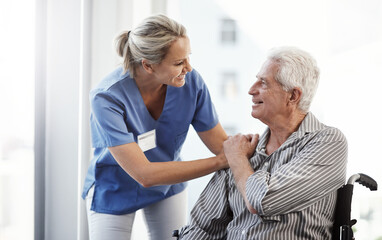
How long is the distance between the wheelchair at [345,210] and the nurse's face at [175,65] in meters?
0.75

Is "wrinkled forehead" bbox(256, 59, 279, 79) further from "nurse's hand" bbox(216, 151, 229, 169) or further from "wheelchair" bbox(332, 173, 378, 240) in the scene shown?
"wheelchair" bbox(332, 173, 378, 240)

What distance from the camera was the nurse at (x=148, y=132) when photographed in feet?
5.46

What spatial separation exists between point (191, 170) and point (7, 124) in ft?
3.81

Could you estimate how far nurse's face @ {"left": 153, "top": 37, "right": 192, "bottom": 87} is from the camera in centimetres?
167

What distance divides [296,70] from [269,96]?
0.45 feet

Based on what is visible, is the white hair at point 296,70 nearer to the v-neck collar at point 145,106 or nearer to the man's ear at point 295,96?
the man's ear at point 295,96

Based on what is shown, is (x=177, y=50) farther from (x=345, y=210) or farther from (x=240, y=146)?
(x=345, y=210)

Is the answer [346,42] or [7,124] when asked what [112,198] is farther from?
[346,42]

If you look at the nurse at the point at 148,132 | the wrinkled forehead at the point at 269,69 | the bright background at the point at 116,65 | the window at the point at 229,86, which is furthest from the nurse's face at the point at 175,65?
the window at the point at 229,86

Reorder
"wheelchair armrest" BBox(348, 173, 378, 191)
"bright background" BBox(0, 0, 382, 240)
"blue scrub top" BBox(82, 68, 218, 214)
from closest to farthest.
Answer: "wheelchair armrest" BBox(348, 173, 378, 191) → "blue scrub top" BBox(82, 68, 218, 214) → "bright background" BBox(0, 0, 382, 240)

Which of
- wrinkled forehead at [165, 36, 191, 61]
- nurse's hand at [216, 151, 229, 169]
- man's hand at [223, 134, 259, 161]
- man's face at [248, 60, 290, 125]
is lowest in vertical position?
nurse's hand at [216, 151, 229, 169]

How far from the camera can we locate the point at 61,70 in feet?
8.36

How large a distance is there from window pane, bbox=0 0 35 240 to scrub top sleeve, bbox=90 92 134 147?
2.66 feet

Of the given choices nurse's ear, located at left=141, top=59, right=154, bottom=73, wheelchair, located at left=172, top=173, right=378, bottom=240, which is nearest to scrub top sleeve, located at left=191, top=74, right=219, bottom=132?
nurse's ear, located at left=141, top=59, right=154, bottom=73
